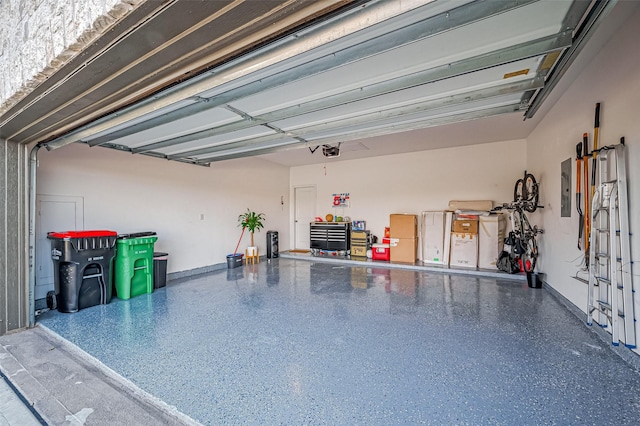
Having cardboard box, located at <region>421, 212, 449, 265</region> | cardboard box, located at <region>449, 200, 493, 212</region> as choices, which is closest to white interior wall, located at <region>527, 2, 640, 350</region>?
cardboard box, located at <region>449, 200, 493, 212</region>

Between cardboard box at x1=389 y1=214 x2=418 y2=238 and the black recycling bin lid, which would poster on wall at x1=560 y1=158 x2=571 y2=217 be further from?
the black recycling bin lid

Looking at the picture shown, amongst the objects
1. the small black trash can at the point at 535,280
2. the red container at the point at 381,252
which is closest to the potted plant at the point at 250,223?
the red container at the point at 381,252

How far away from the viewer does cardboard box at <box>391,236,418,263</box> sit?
19.9 feet

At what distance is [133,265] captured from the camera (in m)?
3.86

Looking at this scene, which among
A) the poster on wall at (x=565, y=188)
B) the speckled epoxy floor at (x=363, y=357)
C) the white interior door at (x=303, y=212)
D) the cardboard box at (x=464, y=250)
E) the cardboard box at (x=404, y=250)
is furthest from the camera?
the white interior door at (x=303, y=212)

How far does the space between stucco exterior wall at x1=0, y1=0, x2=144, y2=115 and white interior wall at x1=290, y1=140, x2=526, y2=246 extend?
6.01 m

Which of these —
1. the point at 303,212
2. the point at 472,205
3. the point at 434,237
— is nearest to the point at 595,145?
the point at 472,205

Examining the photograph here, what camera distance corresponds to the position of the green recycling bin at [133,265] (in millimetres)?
3768

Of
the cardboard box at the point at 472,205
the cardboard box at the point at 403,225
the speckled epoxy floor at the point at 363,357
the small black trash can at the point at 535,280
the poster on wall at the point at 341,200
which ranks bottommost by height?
the speckled epoxy floor at the point at 363,357

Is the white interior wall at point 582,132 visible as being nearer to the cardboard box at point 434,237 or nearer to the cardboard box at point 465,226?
the cardboard box at point 465,226

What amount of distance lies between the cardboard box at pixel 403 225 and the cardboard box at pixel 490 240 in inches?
51.6

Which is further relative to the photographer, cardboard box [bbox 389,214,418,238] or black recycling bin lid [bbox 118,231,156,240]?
cardboard box [bbox 389,214,418,238]

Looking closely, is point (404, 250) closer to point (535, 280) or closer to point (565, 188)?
point (535, 280)

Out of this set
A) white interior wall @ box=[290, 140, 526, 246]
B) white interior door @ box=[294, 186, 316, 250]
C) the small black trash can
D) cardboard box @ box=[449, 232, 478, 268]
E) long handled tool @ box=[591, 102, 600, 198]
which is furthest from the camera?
white interior door @ box=[294, 186, 316, 250]
